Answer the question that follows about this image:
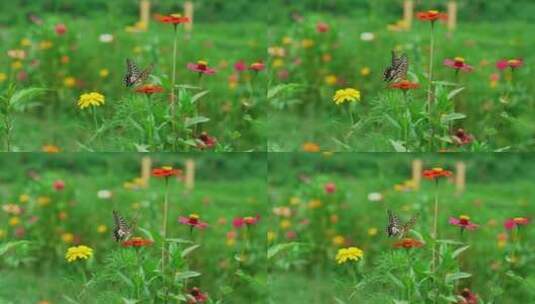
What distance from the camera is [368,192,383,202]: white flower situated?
12.2 ft

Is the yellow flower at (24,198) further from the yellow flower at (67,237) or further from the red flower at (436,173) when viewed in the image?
the red flower at (436,173)

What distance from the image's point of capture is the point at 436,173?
3.64 metres

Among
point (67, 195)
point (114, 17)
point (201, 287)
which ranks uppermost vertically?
point (114, 17)

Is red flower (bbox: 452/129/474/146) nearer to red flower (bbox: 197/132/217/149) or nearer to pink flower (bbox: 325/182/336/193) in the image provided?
pink flower (bbox: 325/182/336/193)

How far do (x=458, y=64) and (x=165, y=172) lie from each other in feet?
4.11

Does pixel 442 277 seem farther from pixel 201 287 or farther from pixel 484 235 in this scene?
pixel 201 287

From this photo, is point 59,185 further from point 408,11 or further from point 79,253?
point 408,11

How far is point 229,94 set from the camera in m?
3.73

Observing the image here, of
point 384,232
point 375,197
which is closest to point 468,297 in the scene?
point 384,232

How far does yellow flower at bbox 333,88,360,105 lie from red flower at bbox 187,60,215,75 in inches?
20.4

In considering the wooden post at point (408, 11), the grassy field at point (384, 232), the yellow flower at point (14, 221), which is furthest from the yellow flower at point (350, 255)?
the yellow flower at point (14, 221)

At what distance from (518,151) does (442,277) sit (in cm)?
59

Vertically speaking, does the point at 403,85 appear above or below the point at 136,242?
above

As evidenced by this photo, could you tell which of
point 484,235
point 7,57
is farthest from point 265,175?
point 7,57
